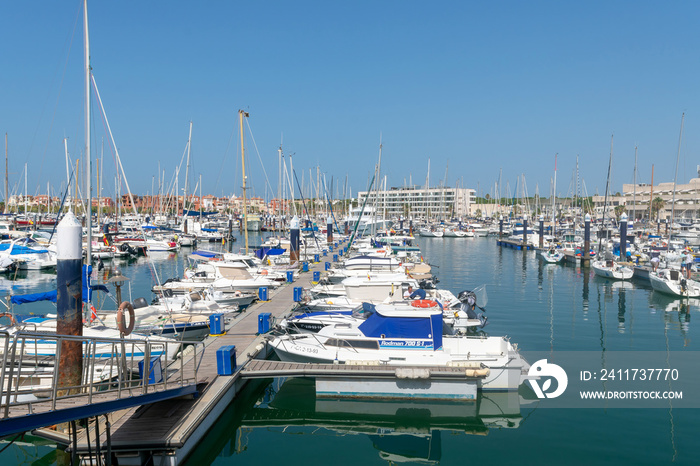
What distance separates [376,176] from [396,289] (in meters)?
28.0

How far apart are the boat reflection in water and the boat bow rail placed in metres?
2.31

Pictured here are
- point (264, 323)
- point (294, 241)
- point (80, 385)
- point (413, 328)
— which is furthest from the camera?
point (294, 241)

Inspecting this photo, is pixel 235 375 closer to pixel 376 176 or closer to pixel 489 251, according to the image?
pixel 376 176

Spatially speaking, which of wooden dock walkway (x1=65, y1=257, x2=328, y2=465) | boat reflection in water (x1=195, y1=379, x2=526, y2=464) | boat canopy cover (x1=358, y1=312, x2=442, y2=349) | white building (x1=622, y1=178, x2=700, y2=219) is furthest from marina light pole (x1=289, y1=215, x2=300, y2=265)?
white building (x1=622, y1=178, x2=700, y2=219)

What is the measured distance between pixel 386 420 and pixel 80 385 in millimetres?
8698

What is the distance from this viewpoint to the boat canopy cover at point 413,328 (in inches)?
667

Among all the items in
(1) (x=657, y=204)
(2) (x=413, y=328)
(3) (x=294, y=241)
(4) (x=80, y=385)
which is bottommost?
(2) (x=413, y=328)

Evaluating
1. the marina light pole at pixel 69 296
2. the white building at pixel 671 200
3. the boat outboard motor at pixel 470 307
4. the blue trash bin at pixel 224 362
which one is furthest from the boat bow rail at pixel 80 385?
the white building at pixel 671 200

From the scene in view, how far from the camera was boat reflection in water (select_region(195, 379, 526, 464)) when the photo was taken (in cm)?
1380

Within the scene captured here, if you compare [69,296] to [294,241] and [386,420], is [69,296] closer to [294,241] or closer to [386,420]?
[386,420]

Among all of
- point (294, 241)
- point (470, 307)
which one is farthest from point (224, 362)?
point (294, 241)

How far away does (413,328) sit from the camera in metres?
17.0

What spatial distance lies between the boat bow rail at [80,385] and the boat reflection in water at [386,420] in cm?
231

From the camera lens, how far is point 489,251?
73.6 m
